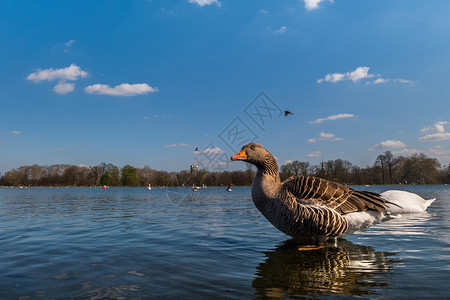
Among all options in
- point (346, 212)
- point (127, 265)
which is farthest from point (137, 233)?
point (346, 212)

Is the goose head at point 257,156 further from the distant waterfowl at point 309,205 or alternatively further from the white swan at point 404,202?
the white swan at point 404,202

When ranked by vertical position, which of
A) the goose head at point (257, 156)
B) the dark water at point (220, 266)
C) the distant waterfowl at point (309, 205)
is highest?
the goose head at point (257, 156)

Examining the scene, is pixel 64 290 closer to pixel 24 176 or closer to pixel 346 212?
pixel 346 212

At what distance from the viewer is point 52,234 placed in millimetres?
9883

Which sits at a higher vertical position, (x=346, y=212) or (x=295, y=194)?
(x=295, y=194)

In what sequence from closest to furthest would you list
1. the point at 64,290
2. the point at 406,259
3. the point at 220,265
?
the point at 64,290 < the point at 220,265 < the point at 406,259

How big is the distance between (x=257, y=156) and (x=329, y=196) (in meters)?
2.05

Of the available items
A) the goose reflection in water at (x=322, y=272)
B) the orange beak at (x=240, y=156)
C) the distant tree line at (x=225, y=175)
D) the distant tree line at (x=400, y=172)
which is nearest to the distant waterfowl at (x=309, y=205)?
the orange beak at (x=240, y=156)

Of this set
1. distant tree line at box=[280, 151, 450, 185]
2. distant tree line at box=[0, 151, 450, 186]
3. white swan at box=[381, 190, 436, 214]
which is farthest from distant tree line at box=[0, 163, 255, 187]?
white swan at box=[381, 190, 436, 214]

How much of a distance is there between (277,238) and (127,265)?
4.75 m

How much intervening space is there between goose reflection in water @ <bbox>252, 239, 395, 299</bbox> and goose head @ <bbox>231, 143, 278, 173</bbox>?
84.4 inches

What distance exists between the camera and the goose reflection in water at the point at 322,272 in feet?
14.0

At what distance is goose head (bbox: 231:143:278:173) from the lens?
7723 millimetres

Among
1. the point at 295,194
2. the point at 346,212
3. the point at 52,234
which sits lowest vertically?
the point at 52,234
